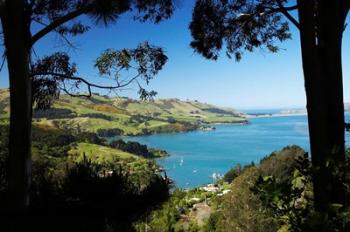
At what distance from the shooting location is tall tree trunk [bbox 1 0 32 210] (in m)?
4.90

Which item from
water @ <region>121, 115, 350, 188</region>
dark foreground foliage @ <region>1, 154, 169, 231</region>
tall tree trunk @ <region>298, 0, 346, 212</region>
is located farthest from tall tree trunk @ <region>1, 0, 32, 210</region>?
water @ <region>121, 115, 350, 188</region>

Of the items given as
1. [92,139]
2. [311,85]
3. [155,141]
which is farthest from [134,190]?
[155,141]

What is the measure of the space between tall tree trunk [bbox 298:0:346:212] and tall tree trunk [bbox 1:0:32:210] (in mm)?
3087

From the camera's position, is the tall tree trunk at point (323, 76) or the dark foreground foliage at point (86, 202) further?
the dark foreground foliage at point (86, 202)

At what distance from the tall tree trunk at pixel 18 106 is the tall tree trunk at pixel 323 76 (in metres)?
3.09

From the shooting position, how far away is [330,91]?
12.7ft

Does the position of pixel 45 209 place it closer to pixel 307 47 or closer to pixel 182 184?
pixel 307 47

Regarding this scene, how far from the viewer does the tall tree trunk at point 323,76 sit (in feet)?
12.1

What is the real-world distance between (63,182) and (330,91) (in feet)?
12.1

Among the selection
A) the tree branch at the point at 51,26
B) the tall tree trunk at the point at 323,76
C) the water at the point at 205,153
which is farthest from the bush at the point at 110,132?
the tall tree trunk at the point at 323,76

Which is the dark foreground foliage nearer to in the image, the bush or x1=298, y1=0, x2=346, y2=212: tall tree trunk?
x1=298, y1=0, x2=346, y2=212: tall tree trunk

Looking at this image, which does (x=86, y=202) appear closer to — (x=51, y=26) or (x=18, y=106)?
(x=18, y=106)

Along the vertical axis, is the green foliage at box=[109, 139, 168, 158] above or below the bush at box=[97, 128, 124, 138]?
below

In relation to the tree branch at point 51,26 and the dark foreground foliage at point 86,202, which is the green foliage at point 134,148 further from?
the tree branch at point 51,26
